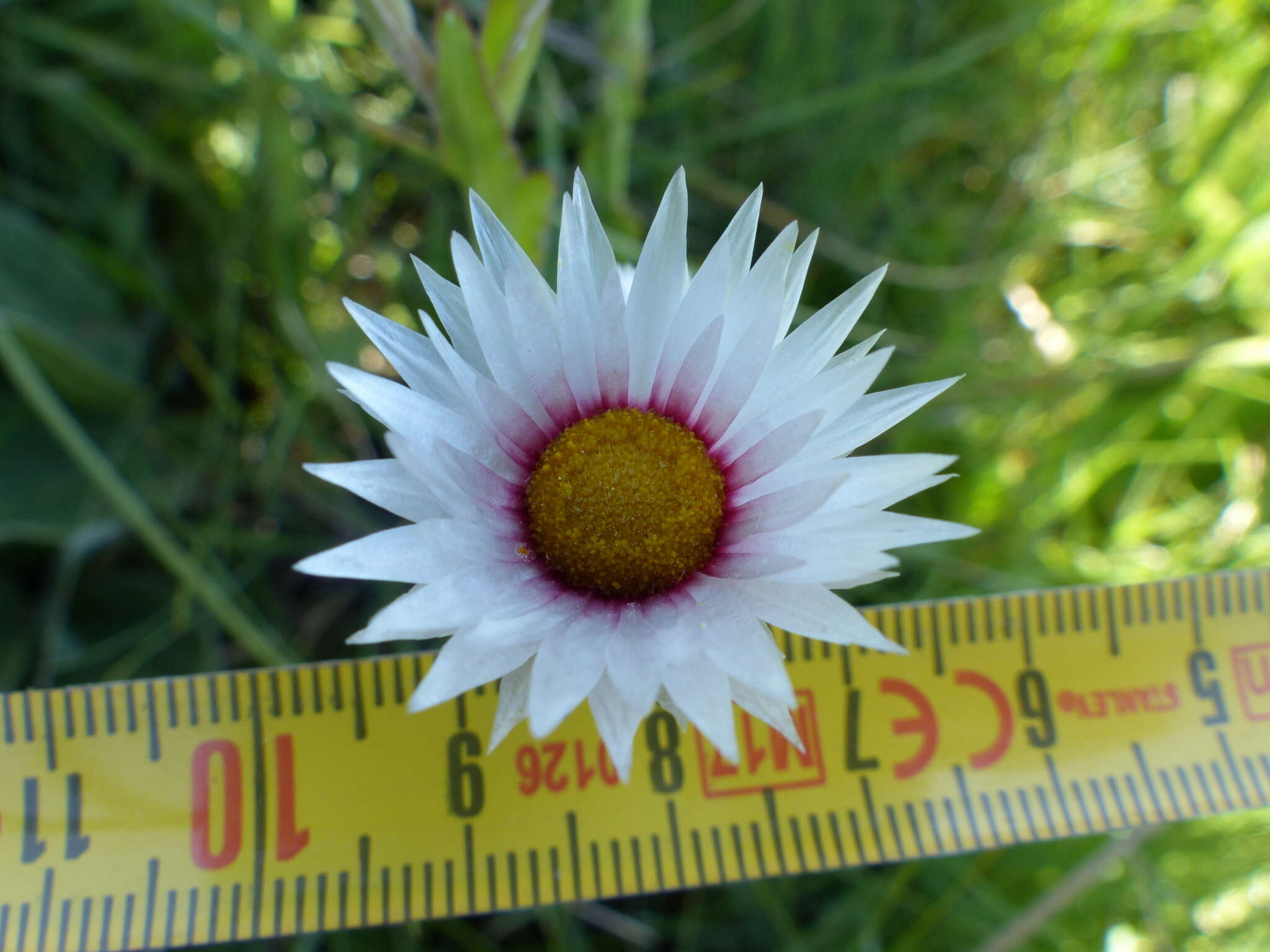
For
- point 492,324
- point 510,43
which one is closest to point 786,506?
point 492,324

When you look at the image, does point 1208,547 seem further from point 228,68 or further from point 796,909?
point 228,68

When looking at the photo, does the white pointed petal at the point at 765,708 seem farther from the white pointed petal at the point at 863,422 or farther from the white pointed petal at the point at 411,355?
the white pointed petal at the point at 411,355

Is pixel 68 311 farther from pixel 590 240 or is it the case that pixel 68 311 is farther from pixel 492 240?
pixel 590 240

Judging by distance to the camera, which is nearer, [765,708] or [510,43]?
[765,708]

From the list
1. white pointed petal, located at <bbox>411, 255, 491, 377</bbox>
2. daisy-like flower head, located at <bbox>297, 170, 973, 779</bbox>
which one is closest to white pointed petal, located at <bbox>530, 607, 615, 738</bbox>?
daisy-like flower head, located at <bbox>297, 170, 973, 779</bbox>

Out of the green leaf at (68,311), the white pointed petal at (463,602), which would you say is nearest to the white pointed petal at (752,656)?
the white pointed petal at (463,602)

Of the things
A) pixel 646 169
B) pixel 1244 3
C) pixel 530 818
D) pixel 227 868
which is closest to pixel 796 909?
pixel 530 818

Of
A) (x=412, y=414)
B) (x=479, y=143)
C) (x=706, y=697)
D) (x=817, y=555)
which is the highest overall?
(x=479, y=143)
